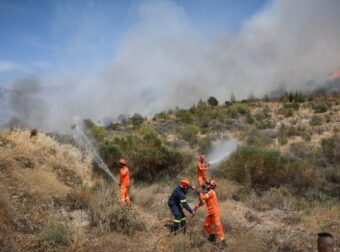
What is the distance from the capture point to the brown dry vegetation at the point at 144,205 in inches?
443

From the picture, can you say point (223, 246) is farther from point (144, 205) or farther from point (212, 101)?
point (212, 101)

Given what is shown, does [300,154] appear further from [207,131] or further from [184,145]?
[207,131]

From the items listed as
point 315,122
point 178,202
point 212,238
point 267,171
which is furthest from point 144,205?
point 315,122

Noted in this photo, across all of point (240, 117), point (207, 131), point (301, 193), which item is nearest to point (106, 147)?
Answer: point (301, 193)

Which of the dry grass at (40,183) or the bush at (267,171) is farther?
the bush at (267,171)

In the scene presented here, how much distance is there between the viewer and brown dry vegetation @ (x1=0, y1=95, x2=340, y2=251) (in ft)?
36.9

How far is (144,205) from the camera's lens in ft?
50.8

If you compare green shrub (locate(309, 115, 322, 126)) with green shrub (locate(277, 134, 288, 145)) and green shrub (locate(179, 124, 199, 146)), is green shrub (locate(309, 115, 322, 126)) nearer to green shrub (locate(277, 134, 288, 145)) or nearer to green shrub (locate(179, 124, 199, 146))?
green shrub (locate(277, 134, 288, 145))

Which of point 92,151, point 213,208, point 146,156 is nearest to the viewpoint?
point 213,208

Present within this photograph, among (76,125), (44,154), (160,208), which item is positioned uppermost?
(76,125)

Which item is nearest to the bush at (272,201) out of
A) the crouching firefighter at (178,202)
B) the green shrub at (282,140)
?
the crouching firefighter at (178,202)

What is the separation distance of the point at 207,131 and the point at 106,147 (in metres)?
16.2

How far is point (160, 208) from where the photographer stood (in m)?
14.7

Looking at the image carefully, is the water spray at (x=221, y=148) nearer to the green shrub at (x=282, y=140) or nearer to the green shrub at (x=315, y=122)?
the green shrub at (x=282, y=140)
